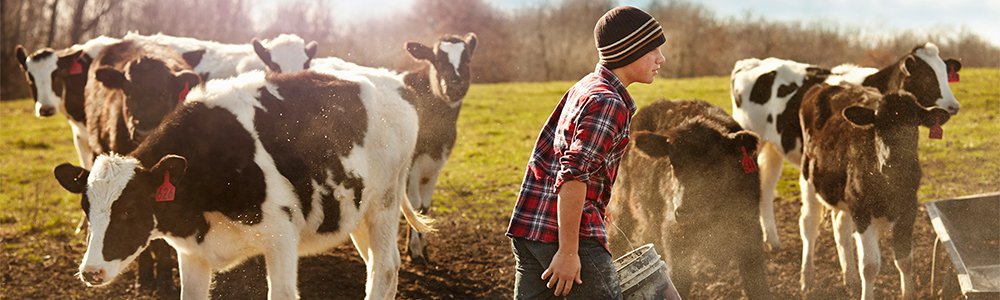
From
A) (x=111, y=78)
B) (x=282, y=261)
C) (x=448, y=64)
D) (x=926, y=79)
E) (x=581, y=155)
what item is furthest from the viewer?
(x=448, y=64)

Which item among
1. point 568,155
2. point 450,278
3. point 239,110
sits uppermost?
point 568,155

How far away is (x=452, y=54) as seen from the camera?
10797 mm

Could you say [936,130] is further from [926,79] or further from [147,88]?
[147,88]

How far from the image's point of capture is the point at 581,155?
3.40 meters

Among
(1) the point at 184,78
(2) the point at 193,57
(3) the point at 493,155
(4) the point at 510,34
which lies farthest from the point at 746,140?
(4) the point at 510,34

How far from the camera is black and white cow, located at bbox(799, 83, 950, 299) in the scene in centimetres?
698

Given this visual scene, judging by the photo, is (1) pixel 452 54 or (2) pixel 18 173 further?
(2) pixel 18 173

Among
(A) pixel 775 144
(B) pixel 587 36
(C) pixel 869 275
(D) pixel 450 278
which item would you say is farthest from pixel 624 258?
(B) pixel 587 36

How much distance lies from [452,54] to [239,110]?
16.1 ft

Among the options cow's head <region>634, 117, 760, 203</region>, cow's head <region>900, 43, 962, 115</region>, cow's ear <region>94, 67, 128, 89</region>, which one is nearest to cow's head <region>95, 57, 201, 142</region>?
cow's ear <region>94, 67, 128, 89</region>

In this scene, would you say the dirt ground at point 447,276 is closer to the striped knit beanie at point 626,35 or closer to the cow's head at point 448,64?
the cow's head at point 448,64

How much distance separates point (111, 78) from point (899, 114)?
6695 mm

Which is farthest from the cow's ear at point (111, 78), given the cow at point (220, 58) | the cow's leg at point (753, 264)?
the cow's leg at point (753, 264)

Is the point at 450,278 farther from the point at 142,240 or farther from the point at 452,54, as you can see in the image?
the point at 142,240
